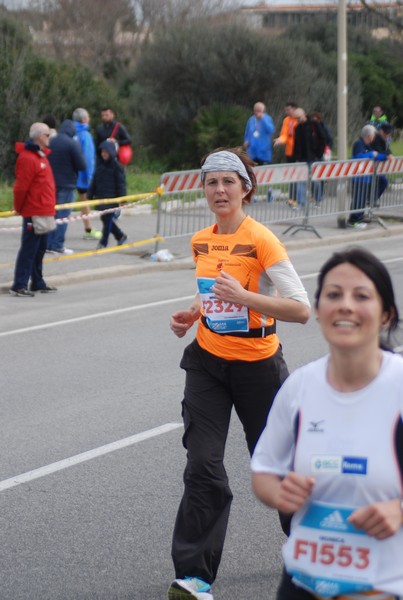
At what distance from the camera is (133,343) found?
10.8 meters

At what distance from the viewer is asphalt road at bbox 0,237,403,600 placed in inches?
206

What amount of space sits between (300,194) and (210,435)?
15.0 metres

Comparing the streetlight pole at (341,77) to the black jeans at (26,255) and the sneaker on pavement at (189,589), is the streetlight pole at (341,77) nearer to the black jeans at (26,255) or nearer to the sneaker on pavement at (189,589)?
the black jeans at (26,255)

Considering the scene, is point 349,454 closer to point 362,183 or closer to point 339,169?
point 339,169

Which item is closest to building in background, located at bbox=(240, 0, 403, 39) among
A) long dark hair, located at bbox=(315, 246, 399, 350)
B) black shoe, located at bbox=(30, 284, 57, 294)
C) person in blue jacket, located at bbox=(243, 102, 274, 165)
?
person in blue jacket, located at bbox=(243, 102, 274, 165)

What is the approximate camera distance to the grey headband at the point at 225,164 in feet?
16.4

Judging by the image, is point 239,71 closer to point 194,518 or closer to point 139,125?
point 139,125

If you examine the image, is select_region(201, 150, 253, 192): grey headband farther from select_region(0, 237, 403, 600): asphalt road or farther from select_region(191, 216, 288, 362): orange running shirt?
select_region(0, 237, 403, 600): asphalt road

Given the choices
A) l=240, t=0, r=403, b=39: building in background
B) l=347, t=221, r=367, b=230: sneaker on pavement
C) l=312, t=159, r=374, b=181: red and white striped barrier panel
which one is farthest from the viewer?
l=240, t=0, r=403, b=39: building in background

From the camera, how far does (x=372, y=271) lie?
302 cm

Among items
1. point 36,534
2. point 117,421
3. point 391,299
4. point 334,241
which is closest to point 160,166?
point 334,241

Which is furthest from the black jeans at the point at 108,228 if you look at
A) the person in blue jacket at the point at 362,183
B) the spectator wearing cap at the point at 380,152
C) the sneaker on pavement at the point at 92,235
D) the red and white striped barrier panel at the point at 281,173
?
the spectator wearing cap at the point at 380,152

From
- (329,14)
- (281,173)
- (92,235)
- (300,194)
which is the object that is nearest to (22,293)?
(92,235)

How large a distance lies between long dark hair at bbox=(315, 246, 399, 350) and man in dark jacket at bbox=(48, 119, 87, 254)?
518 inches
